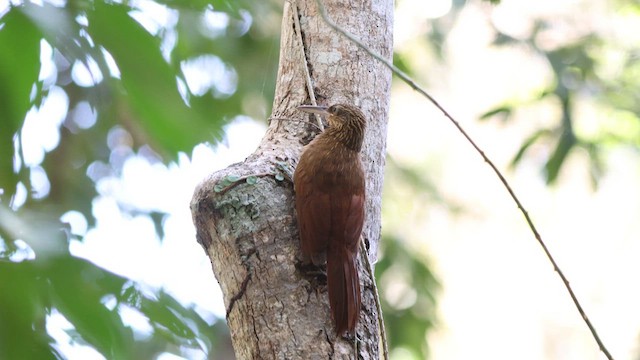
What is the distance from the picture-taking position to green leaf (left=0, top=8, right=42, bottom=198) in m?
1.14

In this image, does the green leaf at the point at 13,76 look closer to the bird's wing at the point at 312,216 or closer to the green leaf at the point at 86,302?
A: the green leaf at the point at 86,302

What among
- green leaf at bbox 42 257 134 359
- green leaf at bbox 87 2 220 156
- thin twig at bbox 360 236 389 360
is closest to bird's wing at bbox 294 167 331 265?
thin twig at bbox 360 236 389 360

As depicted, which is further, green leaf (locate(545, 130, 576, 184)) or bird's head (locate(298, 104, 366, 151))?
green leaf (locate(545, 130, 576, 184))

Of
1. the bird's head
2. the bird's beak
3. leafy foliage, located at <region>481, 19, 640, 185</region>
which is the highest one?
leafy foliage, located at <region>481, 19, 640, 185</region>

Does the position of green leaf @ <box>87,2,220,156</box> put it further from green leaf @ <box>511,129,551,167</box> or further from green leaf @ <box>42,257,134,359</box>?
green leaf @ <box>511,129,551,167</box>

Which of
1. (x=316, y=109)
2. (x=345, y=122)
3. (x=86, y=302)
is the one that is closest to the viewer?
(x=86, y=302)

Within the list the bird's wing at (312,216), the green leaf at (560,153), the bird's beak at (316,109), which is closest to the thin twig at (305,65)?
the bird's beak at (316,109)

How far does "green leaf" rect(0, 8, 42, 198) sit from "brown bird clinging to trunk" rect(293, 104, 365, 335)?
2.65 feet

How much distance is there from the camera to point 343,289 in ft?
5.94

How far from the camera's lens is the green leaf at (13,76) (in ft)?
3.75

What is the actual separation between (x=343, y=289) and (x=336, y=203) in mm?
270

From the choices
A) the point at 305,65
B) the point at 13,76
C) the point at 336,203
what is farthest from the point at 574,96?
the point at 13,76

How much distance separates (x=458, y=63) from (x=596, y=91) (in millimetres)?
6456

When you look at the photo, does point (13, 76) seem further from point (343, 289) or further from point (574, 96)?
point (574, 96)
